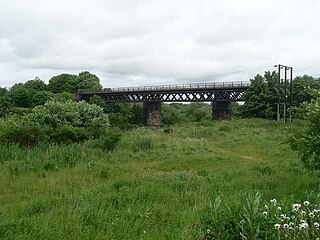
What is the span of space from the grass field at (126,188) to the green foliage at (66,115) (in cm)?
803

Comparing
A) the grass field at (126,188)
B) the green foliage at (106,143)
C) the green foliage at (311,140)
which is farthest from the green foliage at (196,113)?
the green foliage at (311,140)

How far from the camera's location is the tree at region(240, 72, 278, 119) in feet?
164

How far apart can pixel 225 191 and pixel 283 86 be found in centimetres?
4242

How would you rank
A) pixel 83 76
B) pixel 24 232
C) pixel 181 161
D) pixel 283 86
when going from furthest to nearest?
pixel 83 76 → pixel 283 86 → pixel 181 161 → pixel 24 232

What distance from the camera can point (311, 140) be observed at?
29.5ft

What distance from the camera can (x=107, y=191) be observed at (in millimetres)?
9125

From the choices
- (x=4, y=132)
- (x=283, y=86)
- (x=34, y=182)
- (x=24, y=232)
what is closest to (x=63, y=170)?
(x=34, y=182)

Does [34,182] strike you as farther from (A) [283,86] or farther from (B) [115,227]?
(A) [283,86]

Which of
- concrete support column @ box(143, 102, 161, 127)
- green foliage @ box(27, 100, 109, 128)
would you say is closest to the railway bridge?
concrete support column @ box(143, 102, 161, 127)

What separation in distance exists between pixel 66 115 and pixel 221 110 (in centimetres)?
4095

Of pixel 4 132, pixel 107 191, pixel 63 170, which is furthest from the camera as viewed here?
pixel 4 132

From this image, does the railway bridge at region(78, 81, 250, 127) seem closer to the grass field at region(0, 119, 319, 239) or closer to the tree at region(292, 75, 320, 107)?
the tree at region(292, 75, 320, 107)

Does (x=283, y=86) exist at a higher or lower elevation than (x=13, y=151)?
higher

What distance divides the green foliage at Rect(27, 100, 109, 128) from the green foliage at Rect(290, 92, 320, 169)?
54.4ft
